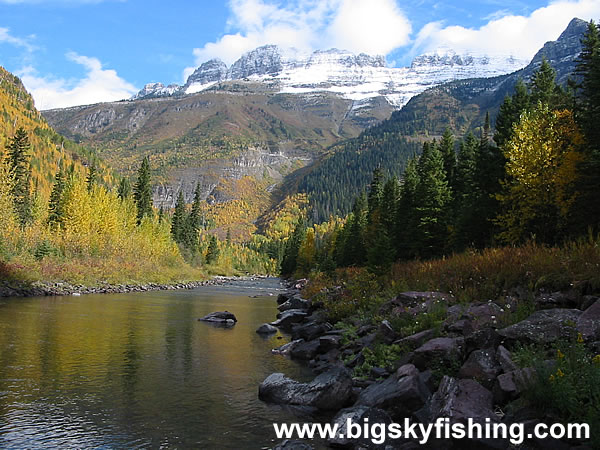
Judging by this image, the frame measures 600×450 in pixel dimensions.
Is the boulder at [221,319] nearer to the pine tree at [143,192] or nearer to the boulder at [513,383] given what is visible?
the boulder at [513,383]

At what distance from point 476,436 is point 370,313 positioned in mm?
14263

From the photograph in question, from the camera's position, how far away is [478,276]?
1830cm

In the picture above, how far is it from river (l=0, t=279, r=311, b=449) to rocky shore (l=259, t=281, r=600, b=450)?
1.92 m

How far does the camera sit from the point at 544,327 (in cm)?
1109

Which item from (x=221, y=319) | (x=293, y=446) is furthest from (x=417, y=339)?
(x=221, y=319)

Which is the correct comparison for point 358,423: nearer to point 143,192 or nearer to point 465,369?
point 465,369

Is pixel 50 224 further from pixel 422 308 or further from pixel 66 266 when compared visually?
pixel 422 308

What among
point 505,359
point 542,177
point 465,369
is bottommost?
point 465,369

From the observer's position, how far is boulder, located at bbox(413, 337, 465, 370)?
39.6ft

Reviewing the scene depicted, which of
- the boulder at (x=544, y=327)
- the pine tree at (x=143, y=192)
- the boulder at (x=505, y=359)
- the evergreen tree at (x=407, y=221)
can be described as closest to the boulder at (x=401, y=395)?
the boulder at (x=505, y=359)

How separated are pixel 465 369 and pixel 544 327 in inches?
90.1

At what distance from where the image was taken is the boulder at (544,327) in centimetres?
1066

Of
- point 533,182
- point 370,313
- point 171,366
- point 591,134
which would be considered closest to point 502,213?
point 533,182

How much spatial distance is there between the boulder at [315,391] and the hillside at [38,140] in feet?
468
